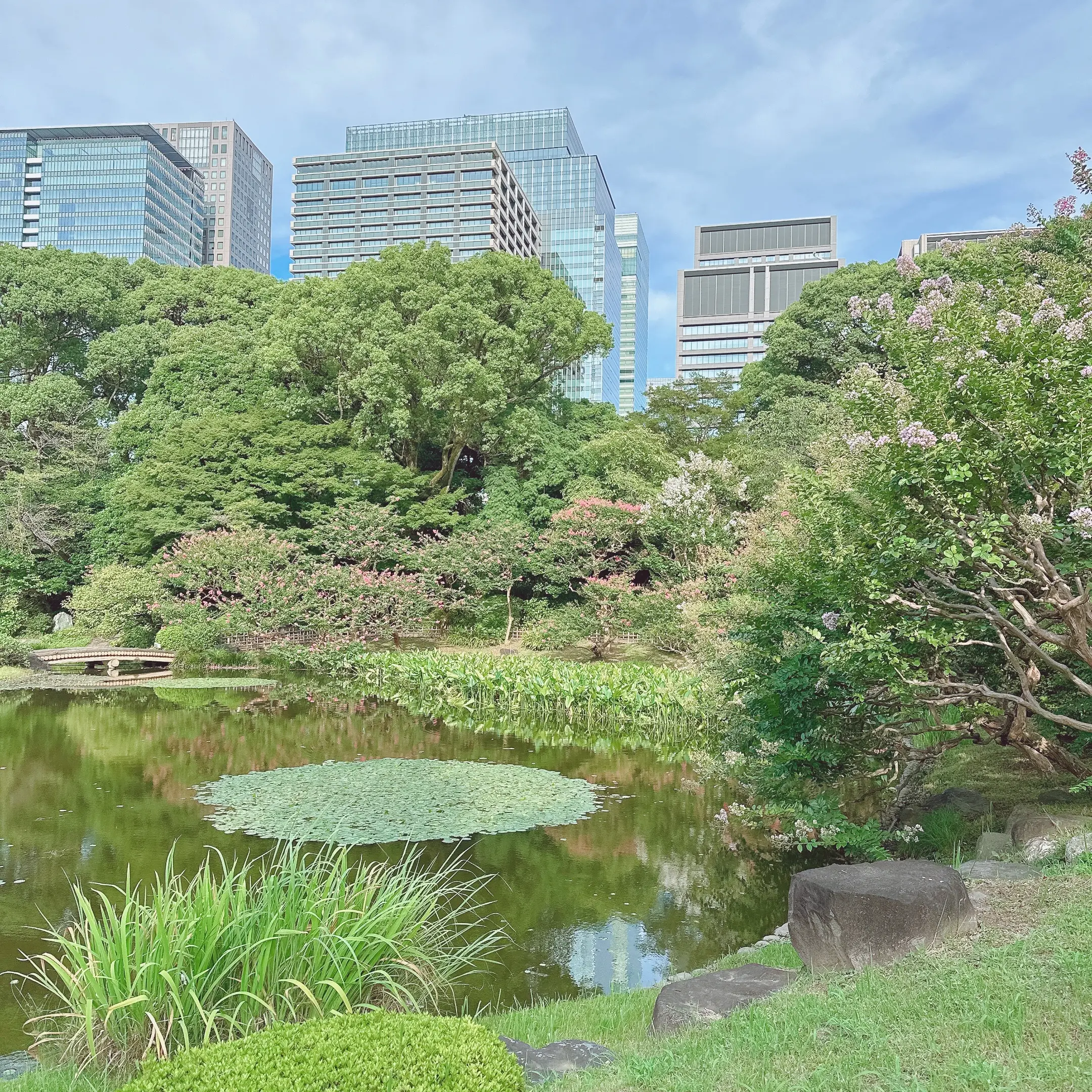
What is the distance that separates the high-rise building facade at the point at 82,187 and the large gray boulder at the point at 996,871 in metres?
90.3

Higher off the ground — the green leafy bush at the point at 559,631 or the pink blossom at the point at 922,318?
the pink blossom at the point at 922,318

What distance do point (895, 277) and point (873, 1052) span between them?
22364mm

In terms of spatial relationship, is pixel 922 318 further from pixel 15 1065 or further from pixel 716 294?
pixel 716 294

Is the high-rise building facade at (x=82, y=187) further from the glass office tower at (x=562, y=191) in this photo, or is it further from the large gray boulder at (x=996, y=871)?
the large gray boulder at (x=996, y=871)

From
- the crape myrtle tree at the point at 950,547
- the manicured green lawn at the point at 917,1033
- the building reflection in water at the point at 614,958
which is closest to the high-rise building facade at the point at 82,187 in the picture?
the crape myrtle tree at the point at 950,547

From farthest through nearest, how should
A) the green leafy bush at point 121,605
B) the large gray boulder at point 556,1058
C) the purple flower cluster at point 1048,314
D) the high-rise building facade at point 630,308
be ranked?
1. the high-rise building facade at point 630,308
2. the green leafy bush at point 121,605
3. the purple flower cluster at point 1048,314
4. the large gray boulder at point 556,1058

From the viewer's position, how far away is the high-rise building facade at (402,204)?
2677 inches

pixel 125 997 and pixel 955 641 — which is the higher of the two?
pixel 955 641

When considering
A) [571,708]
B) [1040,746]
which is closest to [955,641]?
[1040,746]

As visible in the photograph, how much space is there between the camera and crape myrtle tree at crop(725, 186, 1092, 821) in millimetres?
4031

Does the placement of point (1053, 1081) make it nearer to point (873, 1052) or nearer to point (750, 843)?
point (873, 1052)

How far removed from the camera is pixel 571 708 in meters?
12.3

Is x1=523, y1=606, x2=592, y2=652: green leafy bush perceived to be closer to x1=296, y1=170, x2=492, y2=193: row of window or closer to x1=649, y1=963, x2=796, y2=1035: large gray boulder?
x1=649, y1=963, x2=796, y2=1035: large gray boulder

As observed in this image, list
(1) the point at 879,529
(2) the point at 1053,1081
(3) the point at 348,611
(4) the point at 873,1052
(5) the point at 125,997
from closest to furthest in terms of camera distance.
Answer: (2) the point at 1053,1081 → (4) the point at 873,1052 → (5) the point at 125,997 → (1) the point at 879,529 → (3) the point at 348,611
